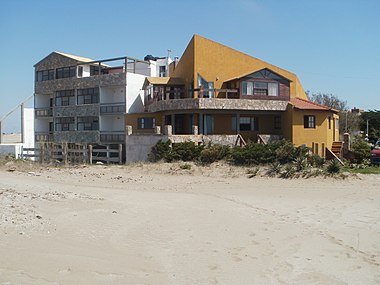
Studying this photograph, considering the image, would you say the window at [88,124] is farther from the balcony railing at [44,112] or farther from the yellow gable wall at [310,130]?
the yellow gable wall at [310,130]

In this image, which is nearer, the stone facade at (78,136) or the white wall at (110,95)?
the white wall at (110,95)

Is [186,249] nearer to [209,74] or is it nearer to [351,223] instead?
[351,223]

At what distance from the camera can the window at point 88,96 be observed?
129 ft

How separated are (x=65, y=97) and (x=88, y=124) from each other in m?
4.79

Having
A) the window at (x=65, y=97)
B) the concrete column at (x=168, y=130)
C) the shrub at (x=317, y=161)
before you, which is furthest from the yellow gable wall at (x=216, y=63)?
the window at (x=65, y=97)

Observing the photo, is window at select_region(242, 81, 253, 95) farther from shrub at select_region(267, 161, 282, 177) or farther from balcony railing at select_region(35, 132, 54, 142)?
balcony railing at select_region(35, 132, 54, 142)

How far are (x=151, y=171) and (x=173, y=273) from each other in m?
18.0

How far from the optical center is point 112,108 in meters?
37.8

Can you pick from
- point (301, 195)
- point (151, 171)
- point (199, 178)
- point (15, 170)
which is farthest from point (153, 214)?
point (15, 170)

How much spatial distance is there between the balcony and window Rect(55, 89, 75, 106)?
2.19m

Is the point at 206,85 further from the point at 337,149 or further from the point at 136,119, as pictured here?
the point at 337,149

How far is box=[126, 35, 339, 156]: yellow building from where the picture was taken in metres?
30.4

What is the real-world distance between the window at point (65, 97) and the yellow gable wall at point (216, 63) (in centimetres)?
1308

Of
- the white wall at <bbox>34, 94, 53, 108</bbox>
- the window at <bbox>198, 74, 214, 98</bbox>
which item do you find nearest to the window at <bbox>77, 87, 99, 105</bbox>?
the white wall at <bbox>34, 94, 53, 108</bbox>
